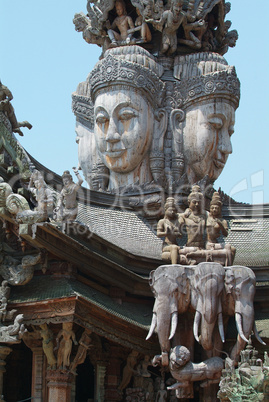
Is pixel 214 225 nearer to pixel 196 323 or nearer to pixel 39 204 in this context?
pixel 196 323

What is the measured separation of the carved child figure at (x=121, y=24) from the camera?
67.7 ft

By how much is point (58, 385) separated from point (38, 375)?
708mm

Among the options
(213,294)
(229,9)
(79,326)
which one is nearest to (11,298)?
(79,326)

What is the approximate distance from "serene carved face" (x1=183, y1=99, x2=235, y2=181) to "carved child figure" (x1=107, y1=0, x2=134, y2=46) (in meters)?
2.84

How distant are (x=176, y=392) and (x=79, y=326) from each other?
214 cm

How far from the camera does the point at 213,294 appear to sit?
14211 mm

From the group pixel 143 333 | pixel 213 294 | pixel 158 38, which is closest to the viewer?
pixel 213 294

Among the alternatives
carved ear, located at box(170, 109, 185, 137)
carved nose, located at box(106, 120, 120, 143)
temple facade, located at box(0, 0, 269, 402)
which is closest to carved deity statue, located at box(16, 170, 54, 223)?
temple facade, located at box(0, 0, 269, 402)

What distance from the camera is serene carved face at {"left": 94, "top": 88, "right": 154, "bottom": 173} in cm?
1889

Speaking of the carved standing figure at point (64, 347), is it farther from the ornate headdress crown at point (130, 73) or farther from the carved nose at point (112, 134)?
the ornate headdress crown at point (130, 73)

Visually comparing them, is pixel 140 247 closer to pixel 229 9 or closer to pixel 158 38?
pixel 158 38

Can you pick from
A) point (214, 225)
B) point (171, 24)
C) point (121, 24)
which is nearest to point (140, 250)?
point (214, 225)

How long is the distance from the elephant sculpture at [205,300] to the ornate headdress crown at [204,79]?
6.13 metres

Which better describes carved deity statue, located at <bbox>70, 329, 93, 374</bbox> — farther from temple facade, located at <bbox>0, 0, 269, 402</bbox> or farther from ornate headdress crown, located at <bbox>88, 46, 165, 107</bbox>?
ornate headdress crown, located at <bbox>88, 46, 165, 107</bbox>
